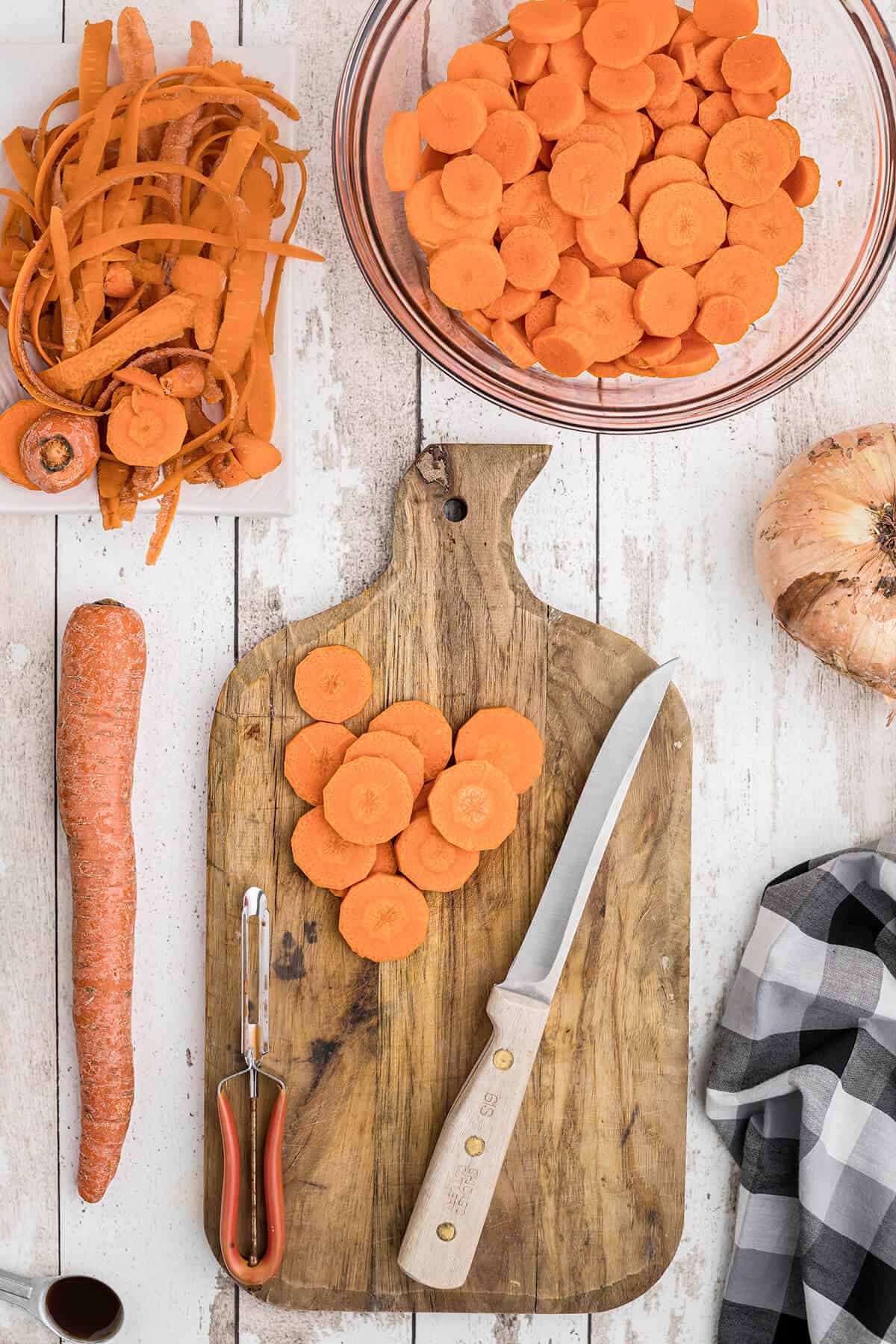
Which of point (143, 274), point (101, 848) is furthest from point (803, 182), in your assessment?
point (101, 848)

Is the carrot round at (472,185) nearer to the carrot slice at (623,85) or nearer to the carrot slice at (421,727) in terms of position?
the carrot slice at (623,85)

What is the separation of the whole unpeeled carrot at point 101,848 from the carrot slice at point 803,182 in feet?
2.77

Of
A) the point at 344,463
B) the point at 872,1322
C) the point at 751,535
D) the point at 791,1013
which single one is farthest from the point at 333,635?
the point at 872,1322

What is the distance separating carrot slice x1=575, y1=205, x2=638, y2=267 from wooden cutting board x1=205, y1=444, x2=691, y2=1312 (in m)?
0.23

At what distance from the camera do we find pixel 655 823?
3.85ft

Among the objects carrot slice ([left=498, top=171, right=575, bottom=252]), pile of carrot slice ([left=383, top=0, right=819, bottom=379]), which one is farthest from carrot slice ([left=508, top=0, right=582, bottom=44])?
carrot slice ([left=498, top=171, right=575, bottom=252])

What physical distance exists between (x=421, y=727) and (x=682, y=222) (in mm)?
592

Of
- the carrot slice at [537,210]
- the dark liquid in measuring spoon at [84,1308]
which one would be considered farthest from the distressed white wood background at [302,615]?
the carrot slice at [537,210]

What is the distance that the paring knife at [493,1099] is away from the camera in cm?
110

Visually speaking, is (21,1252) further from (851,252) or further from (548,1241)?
(851,252)

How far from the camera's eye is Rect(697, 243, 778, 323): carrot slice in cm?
100

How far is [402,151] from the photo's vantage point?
1.01 meters

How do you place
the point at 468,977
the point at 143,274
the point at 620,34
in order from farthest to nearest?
1. the point at 468,977
2. the point at 143,274
3. the point at 620,34

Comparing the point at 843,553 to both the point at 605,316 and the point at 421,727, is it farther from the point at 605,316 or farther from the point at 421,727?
the point at 421,727
